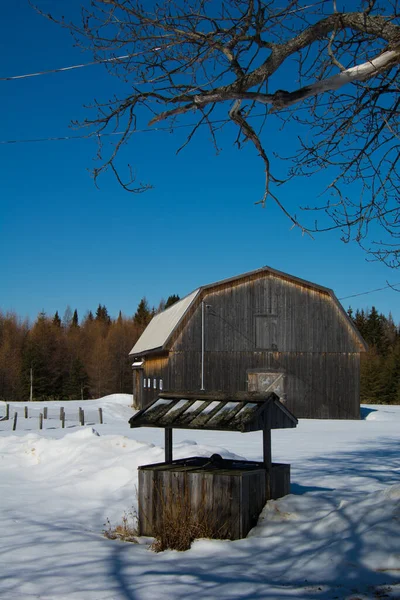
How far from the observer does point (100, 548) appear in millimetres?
7578

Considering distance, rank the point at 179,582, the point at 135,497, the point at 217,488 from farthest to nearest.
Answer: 1. the point at 135,497
2. the point at 217,488
3. the point at 179,582

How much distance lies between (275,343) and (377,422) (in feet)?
19.5

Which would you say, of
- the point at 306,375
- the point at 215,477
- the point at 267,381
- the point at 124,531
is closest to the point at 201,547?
the point at 215,477

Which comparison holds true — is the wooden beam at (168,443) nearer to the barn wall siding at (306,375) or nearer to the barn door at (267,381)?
the barn wall siding at (306,375)

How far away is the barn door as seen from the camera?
100 ft

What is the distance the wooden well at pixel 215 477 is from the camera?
782cm

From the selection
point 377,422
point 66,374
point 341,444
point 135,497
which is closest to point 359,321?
point 66,374

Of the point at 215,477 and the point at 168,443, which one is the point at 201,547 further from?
the point at 168,443

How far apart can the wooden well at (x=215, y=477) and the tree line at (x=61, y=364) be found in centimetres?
5735

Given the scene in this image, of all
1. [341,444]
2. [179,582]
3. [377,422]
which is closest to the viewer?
[179,582]

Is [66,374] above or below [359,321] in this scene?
below

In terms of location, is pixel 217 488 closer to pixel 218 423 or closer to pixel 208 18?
pixel 218 423

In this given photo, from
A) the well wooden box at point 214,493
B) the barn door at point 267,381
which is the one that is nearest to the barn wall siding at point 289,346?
the barn door at point 267,381

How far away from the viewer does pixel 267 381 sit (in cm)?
3072
